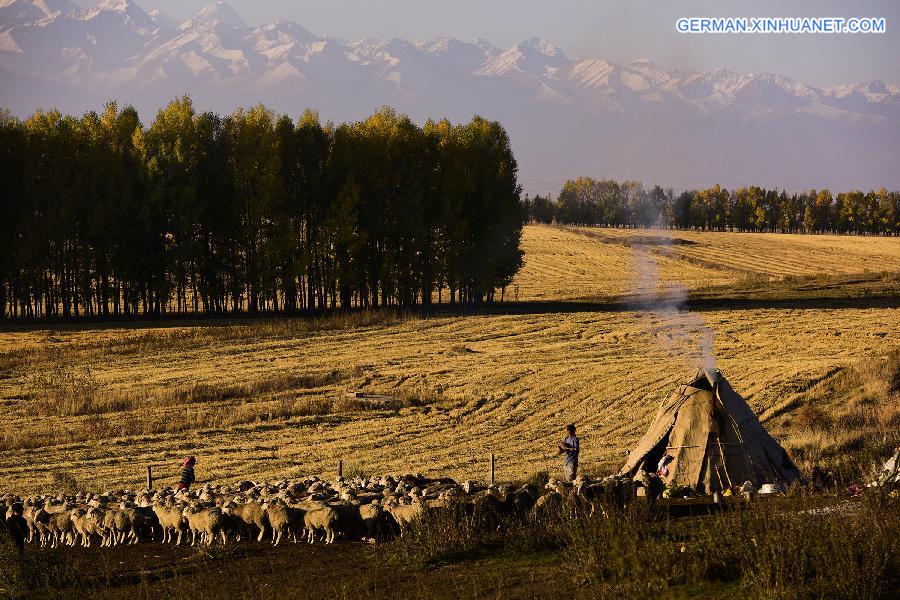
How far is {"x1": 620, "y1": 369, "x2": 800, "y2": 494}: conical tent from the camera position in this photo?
79.1ft

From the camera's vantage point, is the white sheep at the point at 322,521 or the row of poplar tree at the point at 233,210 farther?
the row of poplar tree at the point at 233,210

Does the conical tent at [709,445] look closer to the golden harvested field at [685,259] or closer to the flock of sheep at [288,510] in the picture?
the flock of sheep at [288,510]

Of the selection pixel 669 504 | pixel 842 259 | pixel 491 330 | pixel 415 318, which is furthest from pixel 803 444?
pixel 842 259

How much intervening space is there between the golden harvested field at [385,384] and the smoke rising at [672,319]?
36 centimetres

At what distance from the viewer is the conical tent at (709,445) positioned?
24.1 metres

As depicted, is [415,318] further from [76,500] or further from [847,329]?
[76,500]

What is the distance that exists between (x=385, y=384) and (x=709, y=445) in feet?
77.3

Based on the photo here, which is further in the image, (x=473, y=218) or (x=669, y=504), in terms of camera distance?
(x=473, y=218)

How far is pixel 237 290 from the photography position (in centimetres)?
7319

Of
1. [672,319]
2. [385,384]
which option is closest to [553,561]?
[385,384]

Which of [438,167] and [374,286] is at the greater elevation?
[438,167]

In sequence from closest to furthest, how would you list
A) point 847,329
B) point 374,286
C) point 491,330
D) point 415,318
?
point 847,329 < point 491,330 < point 415,318 < point 374,286

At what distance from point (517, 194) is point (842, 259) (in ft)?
182

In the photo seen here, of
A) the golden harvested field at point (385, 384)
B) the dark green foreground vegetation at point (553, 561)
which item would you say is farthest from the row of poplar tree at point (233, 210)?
the dark green foreground vegetation at point (553, 561)
